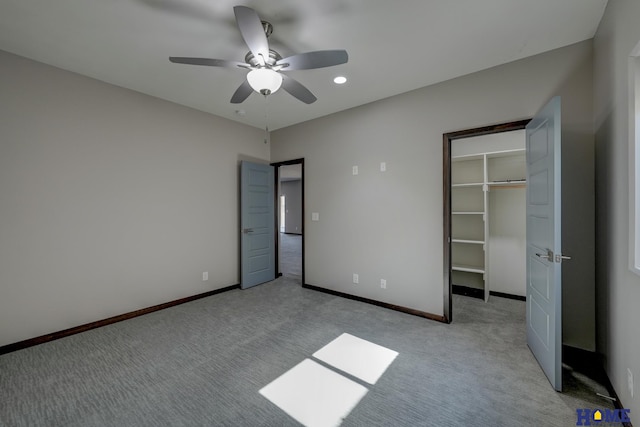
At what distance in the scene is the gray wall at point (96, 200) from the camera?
96.8 inches

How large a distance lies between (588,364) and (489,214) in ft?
7.08

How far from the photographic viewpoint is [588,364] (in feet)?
7.09

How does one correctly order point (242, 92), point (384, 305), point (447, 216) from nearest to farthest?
point (242, 92) → point (447, 216) → point (384, 305)

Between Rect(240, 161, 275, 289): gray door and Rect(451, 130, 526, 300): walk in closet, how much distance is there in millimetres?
3012

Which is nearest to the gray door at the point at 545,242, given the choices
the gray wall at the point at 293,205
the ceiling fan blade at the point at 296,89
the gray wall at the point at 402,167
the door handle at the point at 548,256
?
the door handle at the point at 548,256

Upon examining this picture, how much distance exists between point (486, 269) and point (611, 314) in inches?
68.6

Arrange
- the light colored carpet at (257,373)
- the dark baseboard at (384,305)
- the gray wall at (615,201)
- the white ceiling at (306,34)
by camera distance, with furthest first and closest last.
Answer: the dark baseboard at (384,305), the white ceiling at (306,34), the light colored carpet at (257,373), the gray wall at (615,201)

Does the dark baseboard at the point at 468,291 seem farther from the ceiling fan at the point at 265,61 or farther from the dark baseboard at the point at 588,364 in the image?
Answer: the ceiling fan at the point at 265,61

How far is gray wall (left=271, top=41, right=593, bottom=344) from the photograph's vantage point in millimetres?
2447

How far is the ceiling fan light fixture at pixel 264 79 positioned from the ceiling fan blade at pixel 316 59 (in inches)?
4.2

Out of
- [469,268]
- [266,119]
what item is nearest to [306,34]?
[266,119]

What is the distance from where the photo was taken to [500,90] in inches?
104

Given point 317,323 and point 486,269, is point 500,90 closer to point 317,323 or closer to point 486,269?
point 486,269

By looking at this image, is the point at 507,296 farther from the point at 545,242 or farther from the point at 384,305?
the point at 545,242
